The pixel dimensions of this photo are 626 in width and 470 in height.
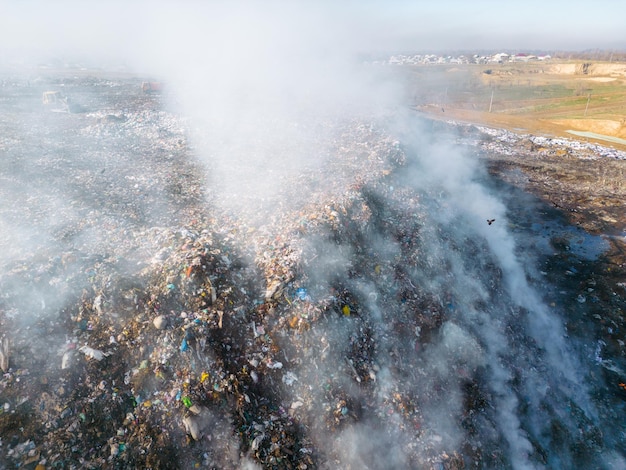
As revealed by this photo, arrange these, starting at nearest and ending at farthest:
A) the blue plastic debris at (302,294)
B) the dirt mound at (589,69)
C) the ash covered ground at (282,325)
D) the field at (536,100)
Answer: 1. the ash covered ground at (282,325)
2. the blue plastic debris at (302,294)
3. the field at (536,100)
4. the dirt mound at (589,69)

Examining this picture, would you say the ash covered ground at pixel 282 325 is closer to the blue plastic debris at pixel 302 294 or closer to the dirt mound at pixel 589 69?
the blue plastic debris at pixel 302 294

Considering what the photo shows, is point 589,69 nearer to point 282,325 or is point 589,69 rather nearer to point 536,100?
point 536,100

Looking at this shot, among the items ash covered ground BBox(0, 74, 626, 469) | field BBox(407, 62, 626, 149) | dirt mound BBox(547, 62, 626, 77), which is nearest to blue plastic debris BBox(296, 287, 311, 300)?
ash covered ground BBox(0, 74, 626, 469)

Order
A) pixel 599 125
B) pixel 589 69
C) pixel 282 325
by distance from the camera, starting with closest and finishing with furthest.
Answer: pixel 282 325
pixel 599 125
pixel 589 69

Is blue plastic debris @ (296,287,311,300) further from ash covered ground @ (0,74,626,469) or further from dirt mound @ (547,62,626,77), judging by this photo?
dirt mound @ (547,62,626,77)

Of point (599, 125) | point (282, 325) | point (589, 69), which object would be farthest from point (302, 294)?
point (589, 69)

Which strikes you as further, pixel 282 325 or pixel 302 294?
pixel 302 294

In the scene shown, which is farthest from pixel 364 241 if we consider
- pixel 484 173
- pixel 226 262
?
pixel 484 173

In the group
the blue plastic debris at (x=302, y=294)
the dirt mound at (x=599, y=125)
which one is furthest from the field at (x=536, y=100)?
the blue plastic debris at (x=302, y=294)
